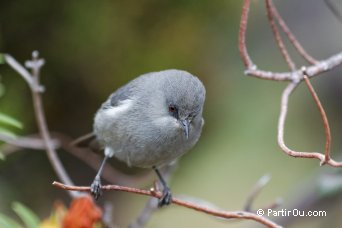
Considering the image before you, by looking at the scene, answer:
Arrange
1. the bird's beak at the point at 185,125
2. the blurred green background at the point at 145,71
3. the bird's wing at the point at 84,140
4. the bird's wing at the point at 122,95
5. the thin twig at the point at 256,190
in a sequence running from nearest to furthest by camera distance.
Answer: the thin twig at the point at 256,190 < the bird's beak at the point at 185,125 < the bird's wing at the point at 122,95 < the bird's wing at the point at 84,140 < the blurred green background at the point at 145,71

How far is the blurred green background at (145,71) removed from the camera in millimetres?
4863

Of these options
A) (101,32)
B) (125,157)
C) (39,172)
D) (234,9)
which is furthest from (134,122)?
(234,9)

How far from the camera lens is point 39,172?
17.4 ft

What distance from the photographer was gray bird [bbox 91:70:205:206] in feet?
12.1

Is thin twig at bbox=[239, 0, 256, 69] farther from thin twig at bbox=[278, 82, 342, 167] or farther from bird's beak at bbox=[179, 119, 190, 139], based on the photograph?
bird's beak at bbox=[179, 119, 190, 139]

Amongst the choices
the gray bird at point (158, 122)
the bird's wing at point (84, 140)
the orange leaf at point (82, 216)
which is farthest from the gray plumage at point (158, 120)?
the orange leaf at point (82, 216)

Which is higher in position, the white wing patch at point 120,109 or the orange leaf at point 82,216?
the white wing patch at point 120,109

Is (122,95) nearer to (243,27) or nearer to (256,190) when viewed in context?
(256,190)

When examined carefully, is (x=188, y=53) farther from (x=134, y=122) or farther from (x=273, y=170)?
(x=273, y=170)

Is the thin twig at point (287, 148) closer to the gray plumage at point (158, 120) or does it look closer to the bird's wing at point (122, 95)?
the gray plumage at point (158, 120)

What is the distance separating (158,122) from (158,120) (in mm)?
15

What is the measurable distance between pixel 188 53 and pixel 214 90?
2.05 ft

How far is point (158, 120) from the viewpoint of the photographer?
380cm

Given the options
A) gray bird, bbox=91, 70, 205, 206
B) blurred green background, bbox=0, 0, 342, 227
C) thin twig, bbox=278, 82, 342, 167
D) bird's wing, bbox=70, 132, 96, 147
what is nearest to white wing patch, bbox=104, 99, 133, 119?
gray bird, bbox=91, 70, 205, 206
